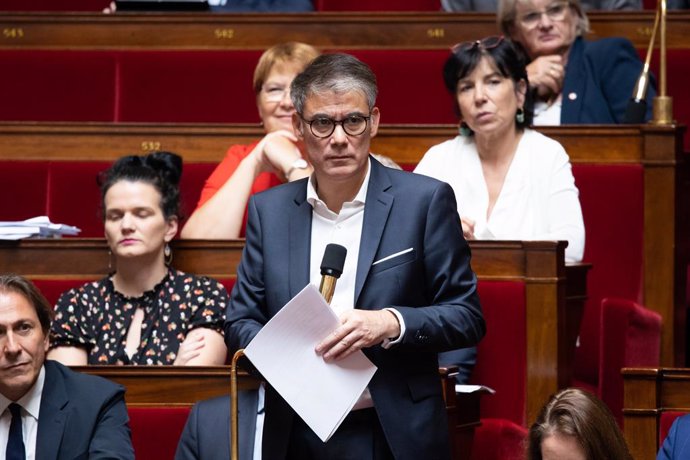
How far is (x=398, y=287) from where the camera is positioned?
1.23 m

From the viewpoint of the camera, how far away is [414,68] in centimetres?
249

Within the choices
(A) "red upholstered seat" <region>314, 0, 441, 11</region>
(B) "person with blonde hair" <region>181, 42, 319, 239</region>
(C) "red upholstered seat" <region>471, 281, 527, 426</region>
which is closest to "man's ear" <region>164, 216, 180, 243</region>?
(B) "person with blonde hair" <region>181, 42, 319, 239</region>

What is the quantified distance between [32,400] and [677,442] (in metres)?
0.65

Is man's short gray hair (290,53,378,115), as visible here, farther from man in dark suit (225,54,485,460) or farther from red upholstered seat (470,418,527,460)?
red upholstered seat (470,418,527,460)

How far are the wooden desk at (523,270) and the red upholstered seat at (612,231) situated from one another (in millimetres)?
173

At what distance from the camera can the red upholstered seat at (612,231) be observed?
2020 mm

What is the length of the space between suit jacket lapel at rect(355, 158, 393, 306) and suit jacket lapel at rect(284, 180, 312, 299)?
5cm

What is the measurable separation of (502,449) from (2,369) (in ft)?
1.90

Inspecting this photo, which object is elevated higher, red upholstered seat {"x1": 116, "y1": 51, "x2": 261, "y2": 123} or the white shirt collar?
red upholstered seat {"x1": 116, "y1": 51, "x2": 261, "y2": 123}

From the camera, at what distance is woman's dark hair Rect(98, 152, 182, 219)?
1816 mm

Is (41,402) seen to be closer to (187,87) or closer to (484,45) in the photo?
(484,45)

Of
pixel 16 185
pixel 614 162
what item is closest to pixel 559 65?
pixel 614 162

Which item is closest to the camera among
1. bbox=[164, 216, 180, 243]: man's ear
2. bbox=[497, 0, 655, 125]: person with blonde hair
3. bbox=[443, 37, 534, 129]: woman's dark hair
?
bbox=[164, 216, 180, 243]: man's ear

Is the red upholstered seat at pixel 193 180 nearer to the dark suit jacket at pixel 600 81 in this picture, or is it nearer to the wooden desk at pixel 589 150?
the wooden desk at pixel 589 150
